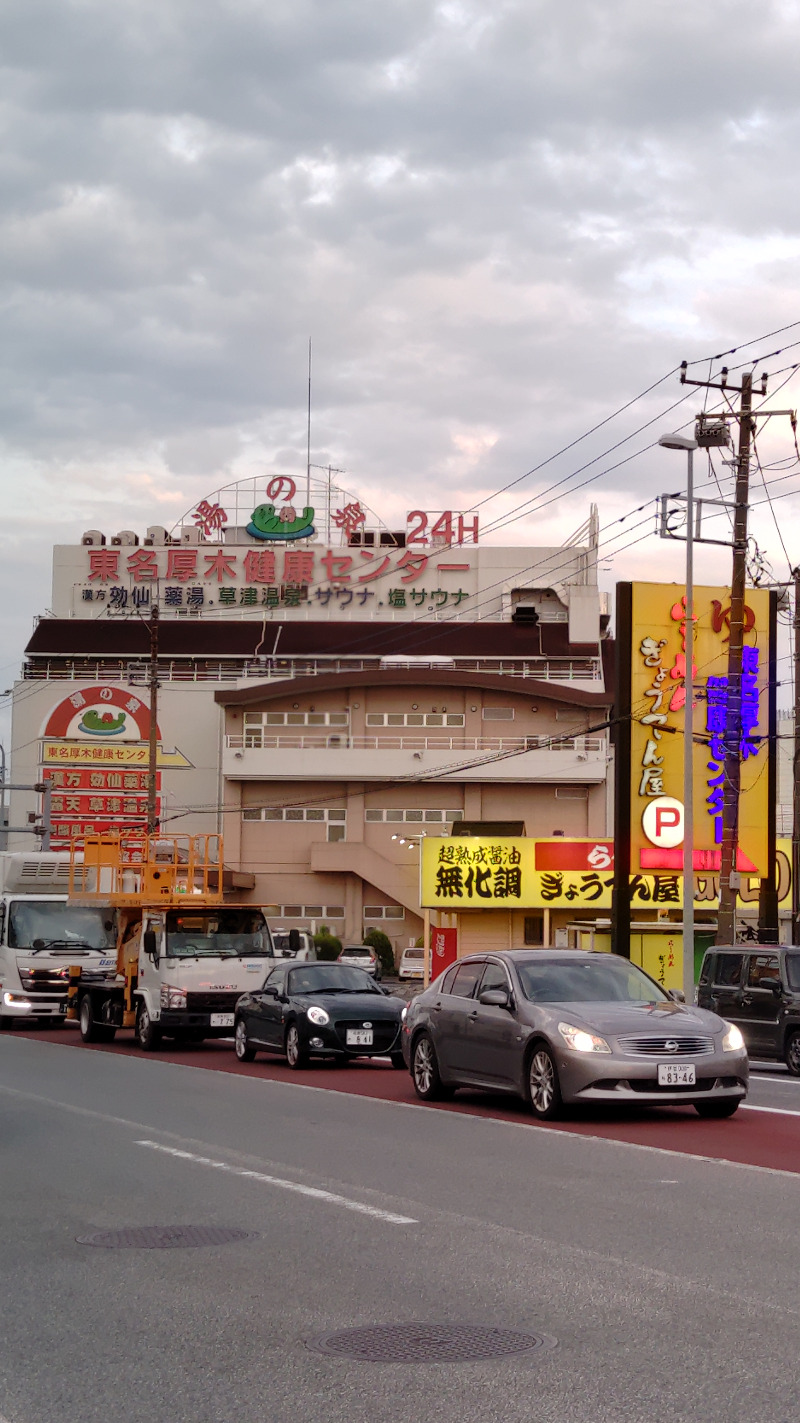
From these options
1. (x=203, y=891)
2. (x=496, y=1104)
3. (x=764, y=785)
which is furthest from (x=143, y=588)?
(x=496, y=1104)

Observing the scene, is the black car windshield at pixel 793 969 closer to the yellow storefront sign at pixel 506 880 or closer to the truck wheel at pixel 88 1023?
the truck wheel at pixel 88 1023

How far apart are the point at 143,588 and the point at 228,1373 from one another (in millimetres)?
76986

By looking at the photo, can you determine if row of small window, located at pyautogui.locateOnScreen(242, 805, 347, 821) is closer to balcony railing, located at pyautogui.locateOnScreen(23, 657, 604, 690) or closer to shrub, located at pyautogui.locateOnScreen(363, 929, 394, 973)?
shrub, located at pyautogui.locateOnScreen(363, 929, 394, 973)

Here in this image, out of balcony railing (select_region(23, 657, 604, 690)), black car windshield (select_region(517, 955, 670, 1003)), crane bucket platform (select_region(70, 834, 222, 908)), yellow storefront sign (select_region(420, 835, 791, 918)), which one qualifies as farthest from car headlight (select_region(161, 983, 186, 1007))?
balcony railing (select_region(23, 657, 604, 690))

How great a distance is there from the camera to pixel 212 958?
25.5m

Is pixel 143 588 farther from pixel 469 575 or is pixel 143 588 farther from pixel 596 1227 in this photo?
pixel 596 1227

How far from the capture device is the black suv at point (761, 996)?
2156 centimetres

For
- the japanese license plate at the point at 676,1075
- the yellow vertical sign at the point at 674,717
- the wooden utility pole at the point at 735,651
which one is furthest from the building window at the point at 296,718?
the japanese license plate at the point at 676,1075

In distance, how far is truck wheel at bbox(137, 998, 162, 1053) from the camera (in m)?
25.2

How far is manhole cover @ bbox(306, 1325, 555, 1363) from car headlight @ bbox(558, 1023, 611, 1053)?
23.6ft

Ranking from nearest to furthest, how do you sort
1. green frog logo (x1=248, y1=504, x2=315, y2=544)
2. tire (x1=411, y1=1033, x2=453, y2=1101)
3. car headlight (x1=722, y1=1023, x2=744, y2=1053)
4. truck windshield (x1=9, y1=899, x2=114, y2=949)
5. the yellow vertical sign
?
car headlight (x1=722, y1=1023, x2=744, y2=1053) → tire (x1=411, y1=1033, x2=453, y2=1101) → truck windshield (x1=9, y1=899, x2=114, y2=949) → the yellow vertical sign → green frog logo (x1=248, y1=504, x2=315, y2=544)

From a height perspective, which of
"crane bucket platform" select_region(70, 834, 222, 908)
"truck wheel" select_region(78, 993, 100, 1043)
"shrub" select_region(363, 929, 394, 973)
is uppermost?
"crane bucket platform" select_region(70, 834, 222, 908)

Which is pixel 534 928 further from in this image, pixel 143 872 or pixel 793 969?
pixel 793 969

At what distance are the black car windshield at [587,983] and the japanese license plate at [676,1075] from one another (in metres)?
1.36
